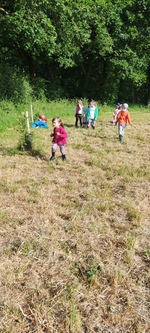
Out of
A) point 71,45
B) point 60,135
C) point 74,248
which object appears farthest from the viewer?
point 71,45

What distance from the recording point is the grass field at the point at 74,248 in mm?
2664

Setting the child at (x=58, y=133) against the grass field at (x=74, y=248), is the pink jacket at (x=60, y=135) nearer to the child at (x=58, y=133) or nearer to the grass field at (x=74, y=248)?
the child at (x=58, y=133)

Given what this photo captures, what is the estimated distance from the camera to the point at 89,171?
7.18 meters

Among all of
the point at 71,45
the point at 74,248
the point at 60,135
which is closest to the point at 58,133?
the point at 60,135

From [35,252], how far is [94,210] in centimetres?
163

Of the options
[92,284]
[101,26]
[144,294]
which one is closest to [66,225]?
[92,284]

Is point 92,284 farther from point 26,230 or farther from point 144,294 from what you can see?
point 26,230

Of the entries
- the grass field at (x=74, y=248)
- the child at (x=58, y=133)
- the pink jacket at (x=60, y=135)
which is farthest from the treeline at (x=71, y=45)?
the grass field at (x=74, y=248)

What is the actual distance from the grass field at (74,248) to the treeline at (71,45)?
1110 centimetres

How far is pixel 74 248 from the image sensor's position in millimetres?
3754

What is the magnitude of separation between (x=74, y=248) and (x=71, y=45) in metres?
20.7

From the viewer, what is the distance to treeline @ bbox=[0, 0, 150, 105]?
49.3ft

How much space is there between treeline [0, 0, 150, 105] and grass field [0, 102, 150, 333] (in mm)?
11098

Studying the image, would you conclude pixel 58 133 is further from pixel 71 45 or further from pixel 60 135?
pixel 71 45
